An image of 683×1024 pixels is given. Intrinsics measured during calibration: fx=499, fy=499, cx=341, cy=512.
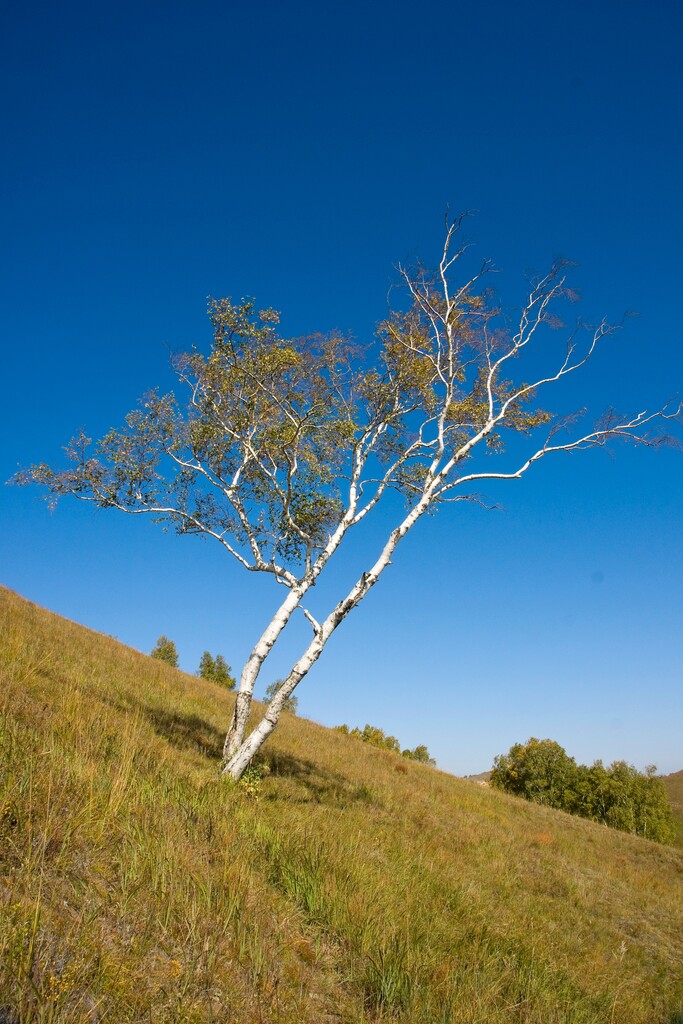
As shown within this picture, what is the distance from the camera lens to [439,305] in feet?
46.2

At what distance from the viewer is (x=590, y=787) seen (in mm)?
71125

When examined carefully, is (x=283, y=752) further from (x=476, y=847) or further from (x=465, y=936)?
(x=465, y=936)

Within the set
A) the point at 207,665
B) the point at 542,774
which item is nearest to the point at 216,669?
the point at 207,665

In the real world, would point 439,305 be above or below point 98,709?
above

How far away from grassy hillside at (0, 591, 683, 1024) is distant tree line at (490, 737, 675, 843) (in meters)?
68.1

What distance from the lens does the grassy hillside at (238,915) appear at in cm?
276

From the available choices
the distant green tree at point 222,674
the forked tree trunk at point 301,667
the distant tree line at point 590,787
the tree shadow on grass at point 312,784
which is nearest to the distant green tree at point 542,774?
the distant tree line at point 590,787

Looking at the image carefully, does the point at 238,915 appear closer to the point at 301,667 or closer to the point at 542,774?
the point at 301,667

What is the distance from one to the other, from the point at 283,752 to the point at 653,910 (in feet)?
33.0

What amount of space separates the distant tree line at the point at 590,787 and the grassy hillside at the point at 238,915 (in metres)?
68.1

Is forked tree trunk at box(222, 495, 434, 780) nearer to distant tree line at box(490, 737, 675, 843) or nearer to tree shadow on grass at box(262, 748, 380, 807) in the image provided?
tree shadow on grass at box(262, 748, 380, 807)

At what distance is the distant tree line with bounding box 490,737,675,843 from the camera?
6444 cm

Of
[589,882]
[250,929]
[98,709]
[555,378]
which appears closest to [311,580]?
[98,709]

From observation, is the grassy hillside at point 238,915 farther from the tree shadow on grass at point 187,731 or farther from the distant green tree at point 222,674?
the distant green tree at point 222,674
